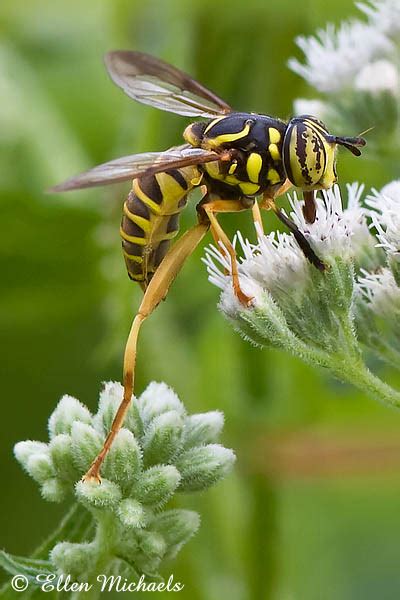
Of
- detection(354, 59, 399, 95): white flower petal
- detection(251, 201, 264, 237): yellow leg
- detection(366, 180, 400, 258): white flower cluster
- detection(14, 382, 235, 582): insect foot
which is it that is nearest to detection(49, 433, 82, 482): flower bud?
detection(14, 382, 235, 582): insect foot

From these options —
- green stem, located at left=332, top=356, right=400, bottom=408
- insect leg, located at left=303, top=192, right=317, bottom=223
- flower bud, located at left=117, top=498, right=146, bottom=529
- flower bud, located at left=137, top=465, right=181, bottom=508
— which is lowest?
flower bud, located at left=117, top=498, right=146, bottom=529

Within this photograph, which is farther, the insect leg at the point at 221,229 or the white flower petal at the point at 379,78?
the white flower petal at the point at 379,78

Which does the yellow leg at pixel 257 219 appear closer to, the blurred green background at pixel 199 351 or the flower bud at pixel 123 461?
the flower bud at pixel 123 461

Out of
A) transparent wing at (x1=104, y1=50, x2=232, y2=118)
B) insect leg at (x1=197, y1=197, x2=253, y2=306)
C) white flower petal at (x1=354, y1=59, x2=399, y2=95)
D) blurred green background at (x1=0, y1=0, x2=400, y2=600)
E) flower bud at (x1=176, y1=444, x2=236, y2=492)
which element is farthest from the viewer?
blurred green background at (x1=0, y1=0, x2=400, y2=600)

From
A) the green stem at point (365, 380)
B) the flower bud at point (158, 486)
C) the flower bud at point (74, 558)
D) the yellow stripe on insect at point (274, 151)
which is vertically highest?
the yellow stripe on insect at point (274, 151)

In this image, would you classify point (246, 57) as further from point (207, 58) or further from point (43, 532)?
point (43, 532)

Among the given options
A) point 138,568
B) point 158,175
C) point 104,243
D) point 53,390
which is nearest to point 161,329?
point 104,243

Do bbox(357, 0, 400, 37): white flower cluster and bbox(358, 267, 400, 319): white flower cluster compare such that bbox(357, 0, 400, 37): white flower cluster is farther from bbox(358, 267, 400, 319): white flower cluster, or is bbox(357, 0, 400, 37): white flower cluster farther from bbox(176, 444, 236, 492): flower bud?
bbox(176, 444, 236, 492): flower bud

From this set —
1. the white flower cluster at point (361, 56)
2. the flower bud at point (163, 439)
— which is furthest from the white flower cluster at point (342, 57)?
the flower bud at point (163, 439)
